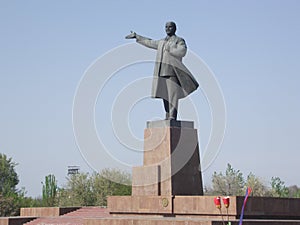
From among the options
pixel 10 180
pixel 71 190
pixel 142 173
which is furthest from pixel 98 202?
pixel 142 173

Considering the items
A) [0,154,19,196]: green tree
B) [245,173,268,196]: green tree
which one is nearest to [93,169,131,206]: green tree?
[245,173,268,196]: green tree

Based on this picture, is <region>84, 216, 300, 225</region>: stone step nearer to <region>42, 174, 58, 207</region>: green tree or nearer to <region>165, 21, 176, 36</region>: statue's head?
<region>165, 21, 176, 36</region>: statue's head

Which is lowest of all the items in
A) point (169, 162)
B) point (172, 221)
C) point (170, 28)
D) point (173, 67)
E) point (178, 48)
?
point (172, 221)

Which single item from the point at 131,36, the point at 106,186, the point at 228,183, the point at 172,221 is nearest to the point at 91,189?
the point at 106,186

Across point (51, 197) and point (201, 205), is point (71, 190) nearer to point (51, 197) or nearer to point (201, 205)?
point (51, 197)

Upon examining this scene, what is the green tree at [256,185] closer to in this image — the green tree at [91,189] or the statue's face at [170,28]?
the green tree at [91,189]

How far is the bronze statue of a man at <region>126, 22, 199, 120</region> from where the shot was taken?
16000 millimetres

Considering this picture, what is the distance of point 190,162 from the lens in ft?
51.4

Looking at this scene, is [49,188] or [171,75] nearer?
[171,75]

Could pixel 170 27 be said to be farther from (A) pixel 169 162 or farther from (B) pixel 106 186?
(B) pixel 106 186

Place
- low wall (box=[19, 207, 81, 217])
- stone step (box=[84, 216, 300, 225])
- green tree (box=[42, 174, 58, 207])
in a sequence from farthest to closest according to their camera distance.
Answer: green tree (box=[42, 174, 58, 207]) < low wall (box=[19, 207, 81, 217]) < stone step (box=[84, 216, 300, 225])

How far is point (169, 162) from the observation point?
50.0ft

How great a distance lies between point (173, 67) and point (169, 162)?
2.68 m

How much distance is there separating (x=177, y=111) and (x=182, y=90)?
1.93ft
